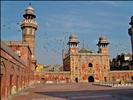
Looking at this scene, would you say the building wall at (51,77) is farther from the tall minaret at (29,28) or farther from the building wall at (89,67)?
the tall minaret at (29,28)

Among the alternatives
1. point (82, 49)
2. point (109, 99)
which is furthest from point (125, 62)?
point (109, 99)

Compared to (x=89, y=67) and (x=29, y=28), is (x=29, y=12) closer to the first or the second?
(x=29, y=28)

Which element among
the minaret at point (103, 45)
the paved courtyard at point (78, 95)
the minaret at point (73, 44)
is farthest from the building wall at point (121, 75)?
the paved courtyard at point (78, 95)

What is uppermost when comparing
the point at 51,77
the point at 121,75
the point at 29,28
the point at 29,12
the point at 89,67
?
the point at 29,12

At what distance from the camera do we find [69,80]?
165 feet

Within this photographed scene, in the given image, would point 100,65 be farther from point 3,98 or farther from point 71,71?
point 3,98

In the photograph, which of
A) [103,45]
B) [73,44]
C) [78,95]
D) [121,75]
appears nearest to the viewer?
[78,95]

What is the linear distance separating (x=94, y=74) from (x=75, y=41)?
340 inches

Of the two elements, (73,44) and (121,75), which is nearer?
(121,75)

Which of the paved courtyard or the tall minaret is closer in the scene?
the paved courtyard

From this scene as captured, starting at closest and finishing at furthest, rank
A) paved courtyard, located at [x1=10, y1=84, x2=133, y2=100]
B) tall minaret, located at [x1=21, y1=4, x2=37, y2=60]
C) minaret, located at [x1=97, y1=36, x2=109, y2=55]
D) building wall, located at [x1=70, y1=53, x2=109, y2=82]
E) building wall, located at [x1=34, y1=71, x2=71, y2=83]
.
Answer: paved courtyard, located at [x1=10, y1=84, x2=133, y2=100]
tall minaret, located at [x1=21, y1=4, x2=37, y2=60]
building wall, located at [x1=34, y1=71, x2=71, y2=83]
building wall, located at [x1=70, y1=53, x2=109, y2=82]
minaret, located at [x1=97, y1=36, x2=109, y2=55]

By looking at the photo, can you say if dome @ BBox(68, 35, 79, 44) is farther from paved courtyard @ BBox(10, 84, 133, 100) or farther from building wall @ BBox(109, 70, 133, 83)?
paved courtyard @ BBox(10, 84, 133, 100)

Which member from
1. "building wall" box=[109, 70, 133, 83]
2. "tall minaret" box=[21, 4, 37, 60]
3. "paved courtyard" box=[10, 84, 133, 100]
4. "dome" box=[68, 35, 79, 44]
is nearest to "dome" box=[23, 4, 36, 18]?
"tall minaret" box=[21, 4, 37, 60]

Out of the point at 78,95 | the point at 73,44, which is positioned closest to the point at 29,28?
the point at 73,44
